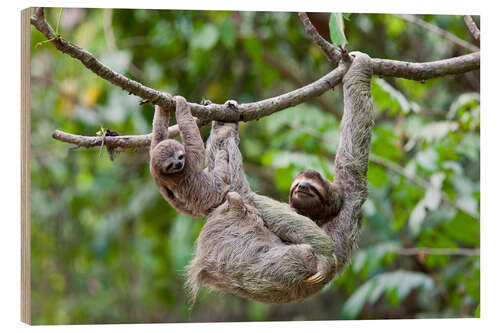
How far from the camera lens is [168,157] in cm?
466

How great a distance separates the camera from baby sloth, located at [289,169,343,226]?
16.9 feet

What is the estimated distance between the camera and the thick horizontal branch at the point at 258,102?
163 inches

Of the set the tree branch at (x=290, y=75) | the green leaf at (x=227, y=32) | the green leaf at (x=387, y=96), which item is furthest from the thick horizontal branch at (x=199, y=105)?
the tree branch at (x=290, y=75)

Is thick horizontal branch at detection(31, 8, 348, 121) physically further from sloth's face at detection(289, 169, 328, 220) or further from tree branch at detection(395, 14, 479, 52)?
tree branch at detection(395, 14, 479, 52)

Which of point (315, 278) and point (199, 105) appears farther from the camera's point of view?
point (199, 105)

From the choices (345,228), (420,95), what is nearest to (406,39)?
(420,95)

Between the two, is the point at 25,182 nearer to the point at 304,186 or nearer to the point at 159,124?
the point at 159,124

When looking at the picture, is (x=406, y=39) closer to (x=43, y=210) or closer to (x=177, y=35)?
(x=177, y=35)

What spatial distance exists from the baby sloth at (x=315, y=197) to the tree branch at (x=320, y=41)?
94 cm

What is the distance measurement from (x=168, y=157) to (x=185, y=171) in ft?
0.68

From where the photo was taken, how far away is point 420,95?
9391mm

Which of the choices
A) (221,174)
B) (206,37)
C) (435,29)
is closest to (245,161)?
(206,37)

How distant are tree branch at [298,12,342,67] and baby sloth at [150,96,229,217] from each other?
1060 mm

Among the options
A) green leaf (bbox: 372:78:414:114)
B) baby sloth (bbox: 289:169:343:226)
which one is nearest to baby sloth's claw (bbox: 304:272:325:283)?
baby sloth (bbox: 289:169:343:226)
